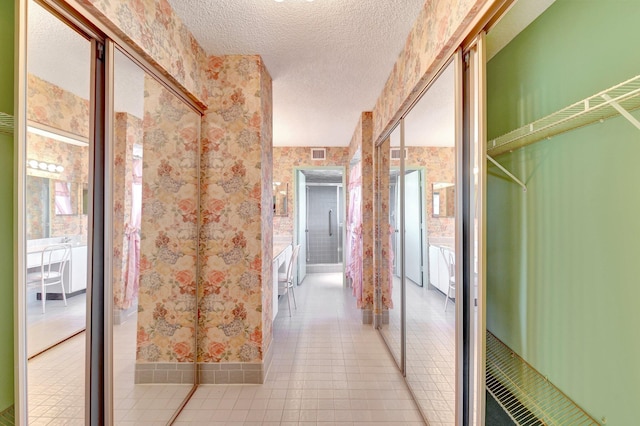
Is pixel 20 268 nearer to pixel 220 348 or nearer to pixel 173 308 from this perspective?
pixel 173 308

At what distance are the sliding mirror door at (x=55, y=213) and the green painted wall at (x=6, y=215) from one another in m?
0.04

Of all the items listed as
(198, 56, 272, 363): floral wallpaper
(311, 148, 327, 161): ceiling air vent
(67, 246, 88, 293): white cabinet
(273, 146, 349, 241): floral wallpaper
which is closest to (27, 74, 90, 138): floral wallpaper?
(67, 246, 88, 293): white cabinet

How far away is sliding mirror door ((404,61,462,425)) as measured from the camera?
60.0 inches

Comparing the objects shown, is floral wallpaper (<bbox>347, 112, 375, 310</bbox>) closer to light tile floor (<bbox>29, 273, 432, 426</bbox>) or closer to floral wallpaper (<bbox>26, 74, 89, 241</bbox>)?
light tile floor (<bbox>29, 273, 432, 426</bbox>)

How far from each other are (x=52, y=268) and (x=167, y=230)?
0.87 meters

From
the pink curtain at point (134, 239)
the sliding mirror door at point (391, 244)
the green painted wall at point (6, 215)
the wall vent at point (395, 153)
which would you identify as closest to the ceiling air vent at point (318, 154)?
the sliding mirror door at point (391, 244)

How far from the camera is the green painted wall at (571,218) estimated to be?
900 mm

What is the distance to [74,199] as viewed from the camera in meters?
1.14

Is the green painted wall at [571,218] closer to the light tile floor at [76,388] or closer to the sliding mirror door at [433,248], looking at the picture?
the sliding mirror door at [433,248]

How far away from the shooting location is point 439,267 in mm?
1905

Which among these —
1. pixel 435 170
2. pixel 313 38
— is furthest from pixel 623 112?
pixel 313 38

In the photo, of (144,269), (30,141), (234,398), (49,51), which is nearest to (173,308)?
(144,269)

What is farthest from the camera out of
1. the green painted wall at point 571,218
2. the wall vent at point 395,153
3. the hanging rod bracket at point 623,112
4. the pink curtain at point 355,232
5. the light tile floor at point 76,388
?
the pink curtain at point 355,232

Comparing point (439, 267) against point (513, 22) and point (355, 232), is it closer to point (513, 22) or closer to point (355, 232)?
point (513, 22)
